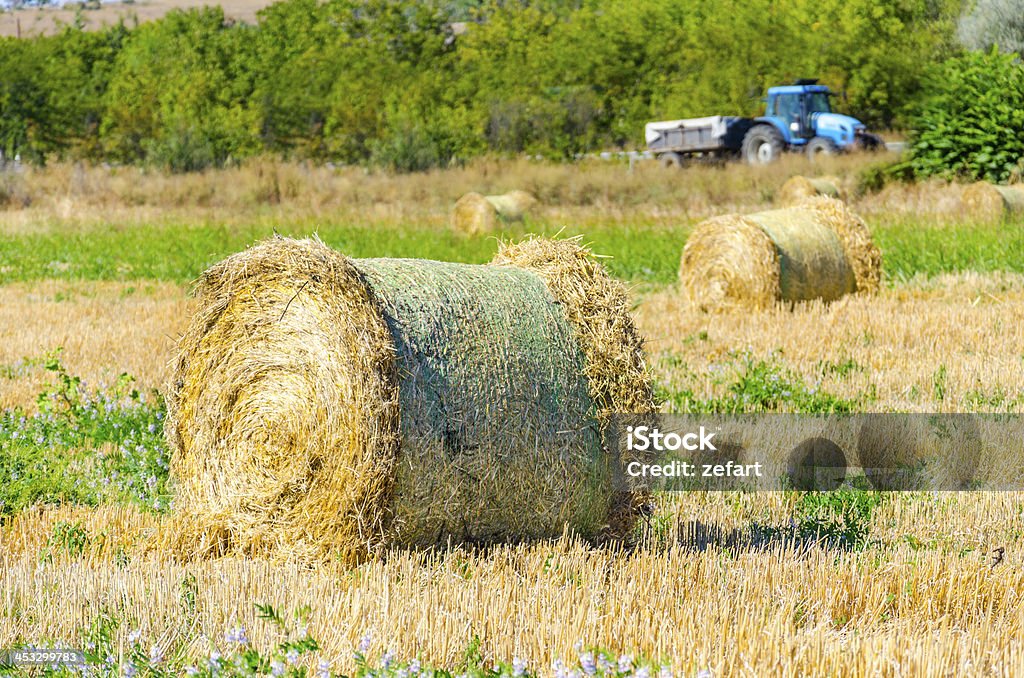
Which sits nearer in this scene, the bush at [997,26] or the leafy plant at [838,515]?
the leafy plant at [838,515]

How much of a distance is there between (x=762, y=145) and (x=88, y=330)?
2742cm

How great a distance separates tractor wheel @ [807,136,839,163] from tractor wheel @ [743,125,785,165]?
88 cm

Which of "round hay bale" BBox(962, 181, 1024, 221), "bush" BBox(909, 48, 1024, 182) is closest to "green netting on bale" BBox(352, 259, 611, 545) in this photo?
"round hay bale" BBox(962, 181, 1024, 221)

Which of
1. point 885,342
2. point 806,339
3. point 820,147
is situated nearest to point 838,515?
point 806,339

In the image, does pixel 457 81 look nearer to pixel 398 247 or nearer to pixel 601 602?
pixel 398 247

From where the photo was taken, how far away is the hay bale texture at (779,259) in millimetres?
14203

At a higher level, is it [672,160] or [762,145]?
[762,145]

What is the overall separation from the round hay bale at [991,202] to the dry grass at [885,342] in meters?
5.73

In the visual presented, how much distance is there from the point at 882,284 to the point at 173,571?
40.8 ft

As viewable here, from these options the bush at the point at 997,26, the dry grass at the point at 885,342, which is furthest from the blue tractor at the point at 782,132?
the dry grass at the point at 885,342

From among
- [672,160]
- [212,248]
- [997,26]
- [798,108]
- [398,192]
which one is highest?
[997,26]

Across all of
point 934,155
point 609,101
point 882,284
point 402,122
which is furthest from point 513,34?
point 882,284

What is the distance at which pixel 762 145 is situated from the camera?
37.1m

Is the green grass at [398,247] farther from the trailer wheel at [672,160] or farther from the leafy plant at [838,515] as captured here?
the trailer wheel at [672,160]
